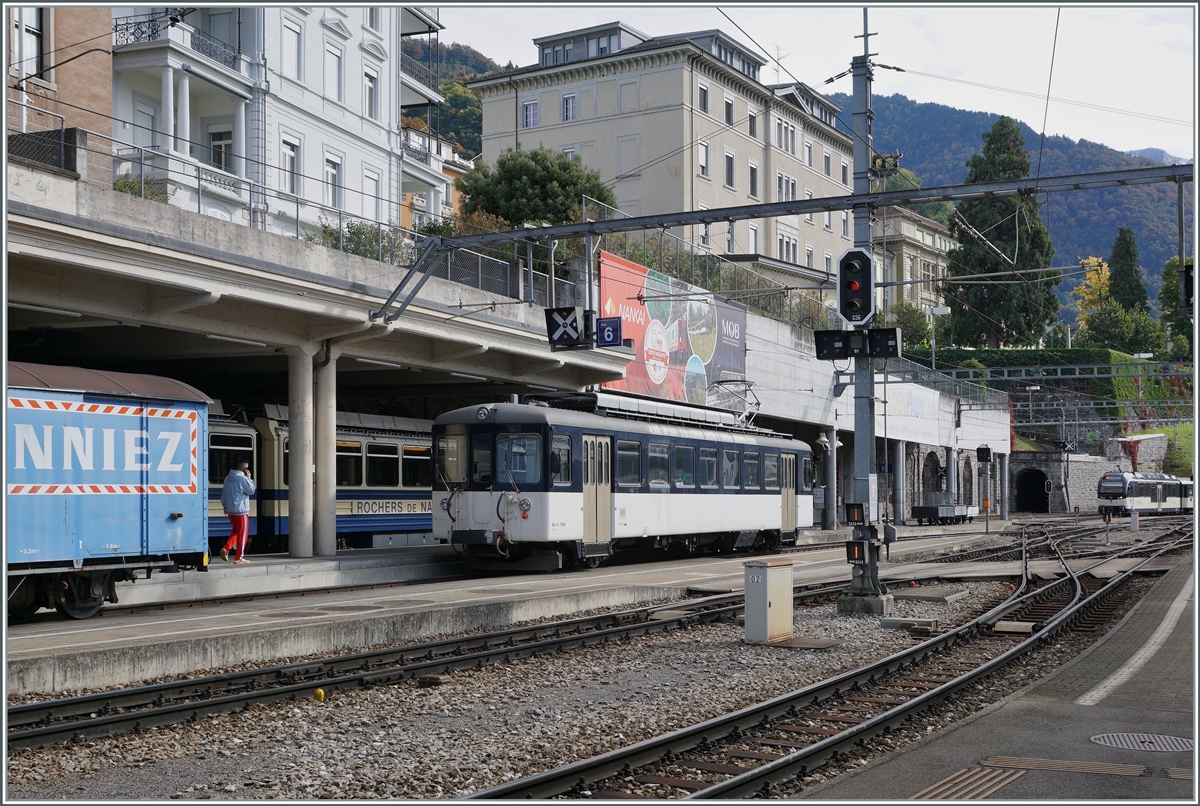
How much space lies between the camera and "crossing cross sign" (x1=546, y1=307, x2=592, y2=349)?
2384 centimetres

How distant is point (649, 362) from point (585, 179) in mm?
15395

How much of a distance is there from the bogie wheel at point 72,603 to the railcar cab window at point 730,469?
16.6 m

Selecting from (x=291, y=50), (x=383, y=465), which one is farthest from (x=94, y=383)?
(x=291, y=50)

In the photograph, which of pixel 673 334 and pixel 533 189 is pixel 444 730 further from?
pixel 533 189

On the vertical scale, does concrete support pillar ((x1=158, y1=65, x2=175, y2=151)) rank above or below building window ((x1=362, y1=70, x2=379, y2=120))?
below

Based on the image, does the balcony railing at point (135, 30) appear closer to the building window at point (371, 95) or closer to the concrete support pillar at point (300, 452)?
the building window at point (371, 95)

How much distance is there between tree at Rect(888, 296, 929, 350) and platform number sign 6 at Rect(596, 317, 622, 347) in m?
63.1

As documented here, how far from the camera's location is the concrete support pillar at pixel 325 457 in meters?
24.4

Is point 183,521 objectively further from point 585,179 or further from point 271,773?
point 585,179

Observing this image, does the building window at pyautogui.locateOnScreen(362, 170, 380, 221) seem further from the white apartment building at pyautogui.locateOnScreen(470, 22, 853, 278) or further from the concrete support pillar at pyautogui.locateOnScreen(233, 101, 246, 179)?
the white apartment building at pyautogui.locateOnScreen(470, 22, 853, 278)

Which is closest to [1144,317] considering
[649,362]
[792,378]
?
[792,378]

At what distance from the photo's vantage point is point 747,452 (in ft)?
102

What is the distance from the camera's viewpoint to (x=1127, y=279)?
10456 cm

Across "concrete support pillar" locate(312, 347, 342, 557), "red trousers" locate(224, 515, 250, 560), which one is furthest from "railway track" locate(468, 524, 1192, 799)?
"concrete support pillar" locate(312, 347, 342, 557)
